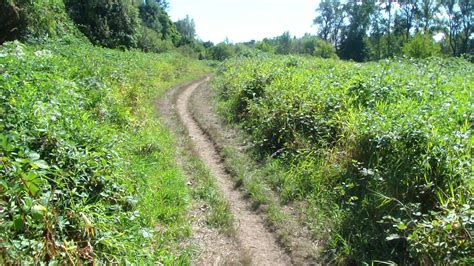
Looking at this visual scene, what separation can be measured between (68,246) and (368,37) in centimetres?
6394

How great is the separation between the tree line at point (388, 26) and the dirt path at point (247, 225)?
40.2 metres

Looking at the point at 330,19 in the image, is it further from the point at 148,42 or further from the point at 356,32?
the point at 148,42

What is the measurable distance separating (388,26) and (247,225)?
2367 inches

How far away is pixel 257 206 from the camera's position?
6.33 meters

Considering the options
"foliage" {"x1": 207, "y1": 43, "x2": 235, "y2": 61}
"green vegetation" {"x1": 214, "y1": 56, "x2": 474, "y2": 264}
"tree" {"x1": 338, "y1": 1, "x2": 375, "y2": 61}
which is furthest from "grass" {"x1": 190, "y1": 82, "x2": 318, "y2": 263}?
"tree" {"x1": 338, "y1": 1, "x2": 375, "y2": 61}

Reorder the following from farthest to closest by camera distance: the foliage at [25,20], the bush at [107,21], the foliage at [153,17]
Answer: the foliage at [153,17], the bush at [107,21], the foliage at [25,20]

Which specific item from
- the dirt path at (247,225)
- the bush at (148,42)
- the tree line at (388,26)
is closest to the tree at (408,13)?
the tree line at (388,26)

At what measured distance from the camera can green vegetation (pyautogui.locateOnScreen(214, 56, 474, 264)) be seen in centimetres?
424

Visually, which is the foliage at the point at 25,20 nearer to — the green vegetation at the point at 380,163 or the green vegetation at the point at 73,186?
the green vegetation at the point at 73,186

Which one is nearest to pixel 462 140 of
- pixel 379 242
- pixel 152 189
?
pixel 379 242

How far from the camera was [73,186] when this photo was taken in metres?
4.33

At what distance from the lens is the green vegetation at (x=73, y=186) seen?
3107 millimetres

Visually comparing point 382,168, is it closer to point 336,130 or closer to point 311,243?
point 311,243

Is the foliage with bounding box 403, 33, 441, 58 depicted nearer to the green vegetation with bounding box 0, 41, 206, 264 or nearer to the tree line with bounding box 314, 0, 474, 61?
the tree line with bounding box 314, 0, 474, 61
